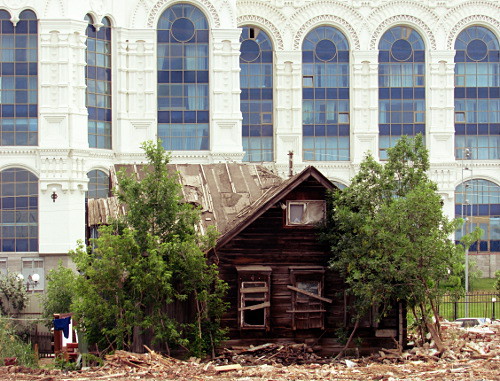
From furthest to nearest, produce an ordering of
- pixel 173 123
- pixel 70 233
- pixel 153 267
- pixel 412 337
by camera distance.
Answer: pixel 173 123, pixel 70 233, pixel 412 337, pixel 153 267

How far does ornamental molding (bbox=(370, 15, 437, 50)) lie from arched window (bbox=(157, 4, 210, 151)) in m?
12.5

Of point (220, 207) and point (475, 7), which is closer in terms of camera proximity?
point (220, 207)

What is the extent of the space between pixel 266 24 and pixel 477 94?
53.0 ft

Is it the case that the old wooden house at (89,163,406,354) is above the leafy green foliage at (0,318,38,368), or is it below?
above

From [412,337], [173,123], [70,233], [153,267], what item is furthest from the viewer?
[173,123]

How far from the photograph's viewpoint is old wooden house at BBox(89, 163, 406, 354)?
147ft

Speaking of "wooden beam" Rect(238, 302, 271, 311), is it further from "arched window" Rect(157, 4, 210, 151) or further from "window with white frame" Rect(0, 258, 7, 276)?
"arched window" Rect(157, 4, 210, 151)

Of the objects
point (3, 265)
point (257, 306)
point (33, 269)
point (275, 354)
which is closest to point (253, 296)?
point (257, 306)

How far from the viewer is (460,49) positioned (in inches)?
3538

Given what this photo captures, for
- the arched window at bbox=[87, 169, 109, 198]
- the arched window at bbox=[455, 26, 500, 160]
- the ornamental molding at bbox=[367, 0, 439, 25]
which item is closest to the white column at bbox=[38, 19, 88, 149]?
the arched window at bbox=[87, 169, 109, 198]

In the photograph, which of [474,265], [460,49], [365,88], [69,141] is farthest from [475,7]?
[69,141]

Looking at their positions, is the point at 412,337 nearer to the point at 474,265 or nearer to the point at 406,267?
the point at 406,267

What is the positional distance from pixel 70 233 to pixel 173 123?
436 inches

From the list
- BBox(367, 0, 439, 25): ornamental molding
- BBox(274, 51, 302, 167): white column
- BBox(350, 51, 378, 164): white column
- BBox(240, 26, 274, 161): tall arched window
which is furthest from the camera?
BBox(367, 0, 439, 25): ornamental molding
